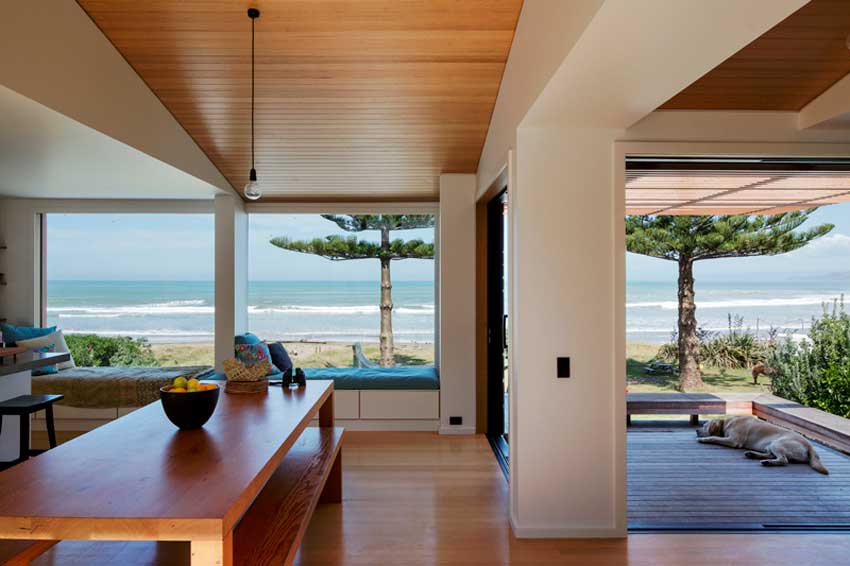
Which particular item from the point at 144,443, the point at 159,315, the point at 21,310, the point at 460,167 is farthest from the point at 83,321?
the point at 144,443

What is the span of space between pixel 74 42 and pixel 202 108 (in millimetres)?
1036

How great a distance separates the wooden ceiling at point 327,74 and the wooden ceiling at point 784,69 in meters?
1.17

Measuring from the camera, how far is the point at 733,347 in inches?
245

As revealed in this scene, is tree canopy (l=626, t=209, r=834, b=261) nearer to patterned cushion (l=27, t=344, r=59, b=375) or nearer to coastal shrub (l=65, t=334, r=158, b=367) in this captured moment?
patterned cushion (l=27, t=344, r=59, b=375)

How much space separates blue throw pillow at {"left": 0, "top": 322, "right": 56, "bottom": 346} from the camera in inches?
202

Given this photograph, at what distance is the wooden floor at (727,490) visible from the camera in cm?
312

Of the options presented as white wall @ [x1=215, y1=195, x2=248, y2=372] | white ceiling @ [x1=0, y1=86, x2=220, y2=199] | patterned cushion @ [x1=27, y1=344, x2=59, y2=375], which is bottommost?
patterned cushion @ [x1=27, y1=344, x2=59, y2=375]

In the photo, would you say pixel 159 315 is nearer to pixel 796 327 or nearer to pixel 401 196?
pixel 401 196

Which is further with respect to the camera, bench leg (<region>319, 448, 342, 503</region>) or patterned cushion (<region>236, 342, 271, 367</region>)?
patterned cushion (<region>236, 342, 271, 367</region>)

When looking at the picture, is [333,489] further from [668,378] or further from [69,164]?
[668,378]

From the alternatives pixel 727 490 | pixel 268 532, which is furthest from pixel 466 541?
pixel 727 490

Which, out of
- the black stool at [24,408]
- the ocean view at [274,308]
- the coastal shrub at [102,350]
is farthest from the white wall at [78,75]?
the coastal shrub at [102,350]

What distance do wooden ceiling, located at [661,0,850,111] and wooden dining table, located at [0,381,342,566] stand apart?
9.01 ft

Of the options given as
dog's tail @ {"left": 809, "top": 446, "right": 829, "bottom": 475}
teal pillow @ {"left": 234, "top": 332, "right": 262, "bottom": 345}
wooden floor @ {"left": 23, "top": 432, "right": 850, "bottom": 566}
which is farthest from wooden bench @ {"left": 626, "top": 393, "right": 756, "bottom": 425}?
teal pillow @ {"left": 234, "top": 332, "right": 262, "bottom": 345}
